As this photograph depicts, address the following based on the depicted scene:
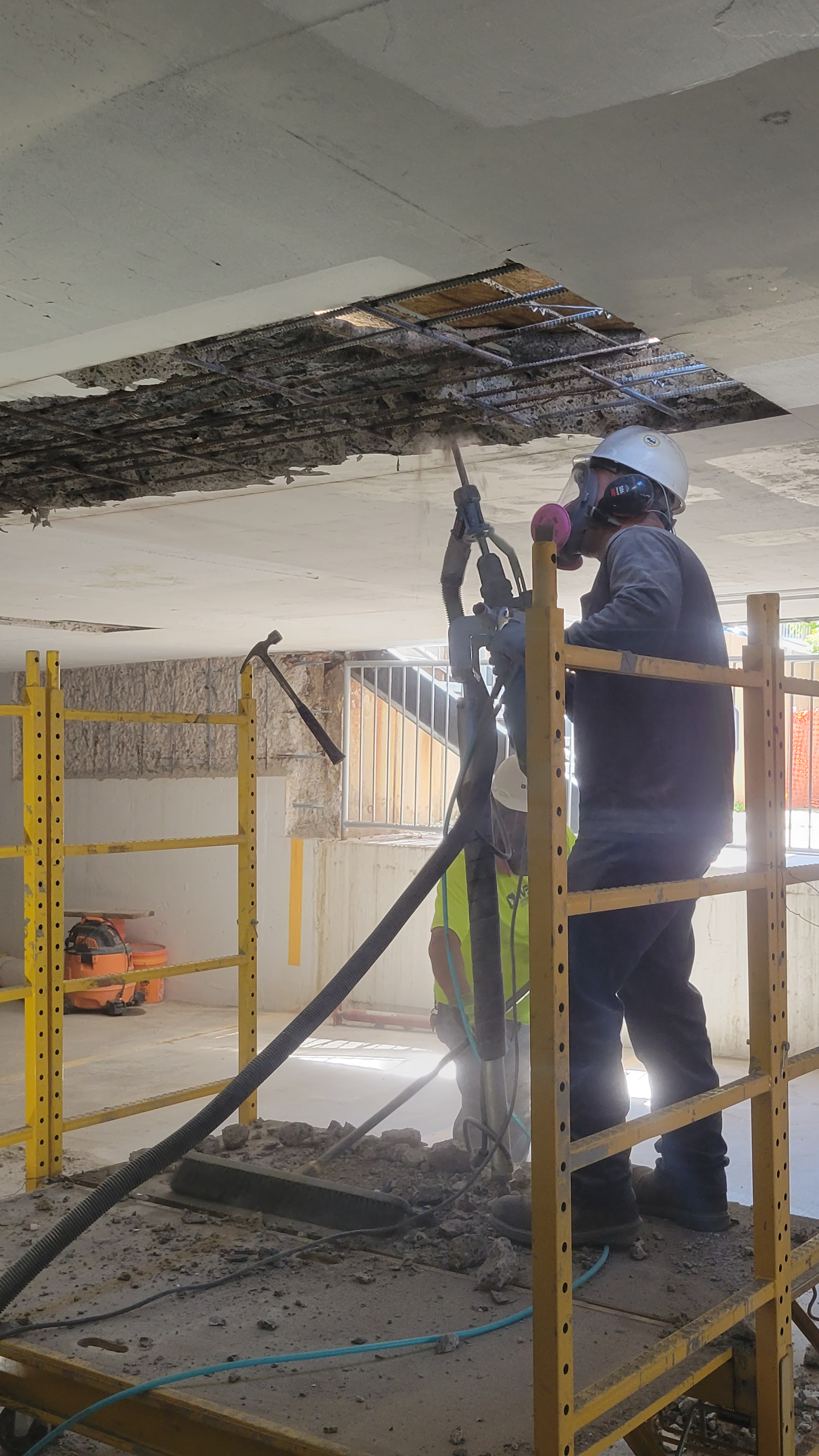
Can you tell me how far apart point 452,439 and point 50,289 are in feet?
4.00

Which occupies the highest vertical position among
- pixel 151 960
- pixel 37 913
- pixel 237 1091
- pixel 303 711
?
pixel 303 711

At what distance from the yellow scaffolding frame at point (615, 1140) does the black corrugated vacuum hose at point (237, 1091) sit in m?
0.17

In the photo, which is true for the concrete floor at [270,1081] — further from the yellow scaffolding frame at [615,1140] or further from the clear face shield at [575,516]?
the clear face shield at [575,516]

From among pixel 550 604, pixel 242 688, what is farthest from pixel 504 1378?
pixel 242 688

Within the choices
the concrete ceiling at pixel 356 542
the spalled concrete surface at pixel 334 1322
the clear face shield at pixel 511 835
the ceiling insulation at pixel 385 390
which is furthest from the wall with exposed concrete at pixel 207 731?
the spalled concrete surface at pixel 334 1322

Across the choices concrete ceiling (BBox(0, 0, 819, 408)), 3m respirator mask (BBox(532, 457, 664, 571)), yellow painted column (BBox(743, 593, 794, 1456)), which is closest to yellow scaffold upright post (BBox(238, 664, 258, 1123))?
3m respirator mask (BBox(532, 457, 664, 571))

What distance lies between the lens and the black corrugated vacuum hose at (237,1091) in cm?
210

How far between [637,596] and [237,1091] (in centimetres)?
116

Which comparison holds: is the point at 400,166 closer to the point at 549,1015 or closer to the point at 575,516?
the point at 575,516

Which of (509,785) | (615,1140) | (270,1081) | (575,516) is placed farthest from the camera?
(270,1081)

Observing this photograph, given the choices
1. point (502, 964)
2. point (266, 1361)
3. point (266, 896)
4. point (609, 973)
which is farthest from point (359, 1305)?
point (266, 896)

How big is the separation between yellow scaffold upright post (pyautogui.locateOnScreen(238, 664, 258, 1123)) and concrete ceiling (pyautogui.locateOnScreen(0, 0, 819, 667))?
1353 millimetres

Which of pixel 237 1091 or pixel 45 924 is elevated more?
pixel 45 924

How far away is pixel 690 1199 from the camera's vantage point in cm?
246
